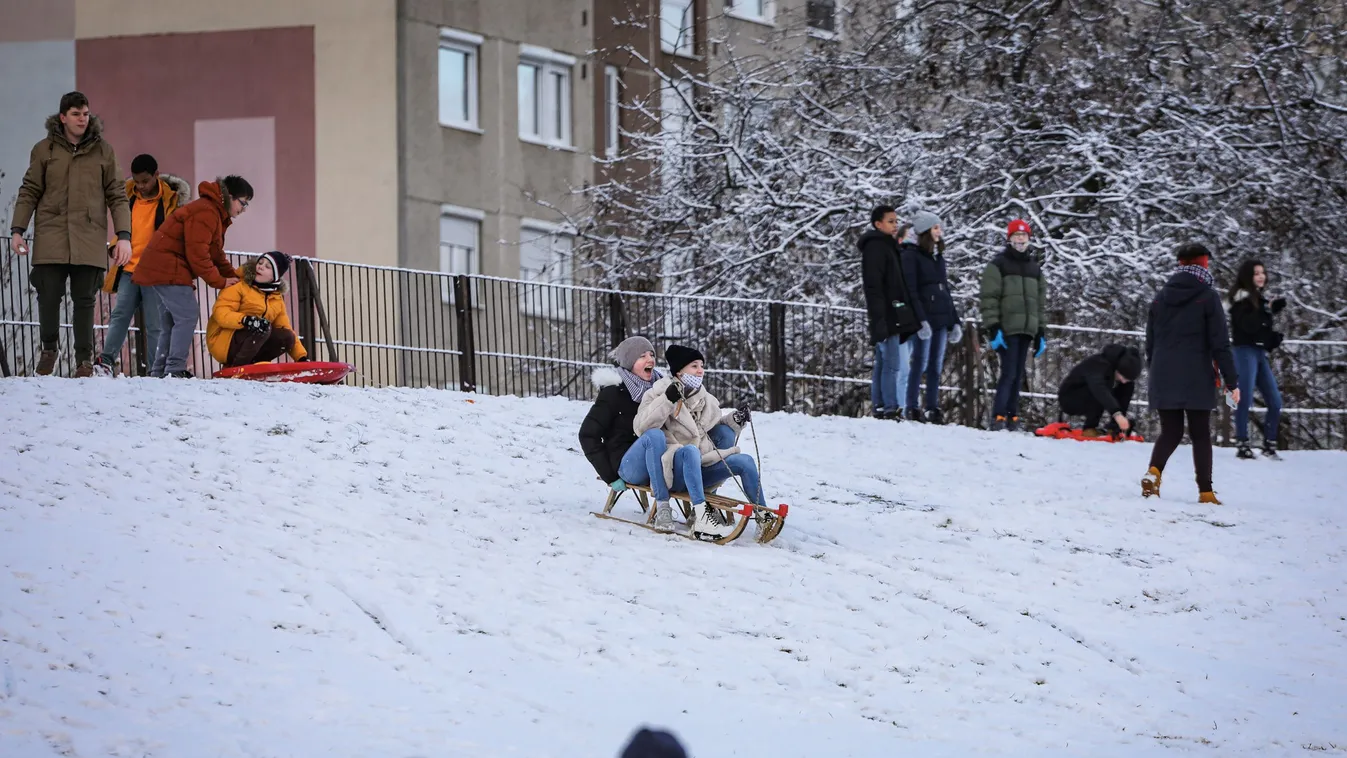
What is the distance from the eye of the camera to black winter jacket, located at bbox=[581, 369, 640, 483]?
40.5ft

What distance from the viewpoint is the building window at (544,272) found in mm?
21734

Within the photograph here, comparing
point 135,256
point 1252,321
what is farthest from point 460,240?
point 1252,321

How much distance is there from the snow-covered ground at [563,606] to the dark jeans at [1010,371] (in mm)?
3475

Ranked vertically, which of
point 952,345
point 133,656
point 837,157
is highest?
point 837,157

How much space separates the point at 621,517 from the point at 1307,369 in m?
13.2

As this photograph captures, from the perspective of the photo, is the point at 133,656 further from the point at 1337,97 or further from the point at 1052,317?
the point at 1337,97

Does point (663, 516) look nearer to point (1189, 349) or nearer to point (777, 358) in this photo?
point (1189, 349)

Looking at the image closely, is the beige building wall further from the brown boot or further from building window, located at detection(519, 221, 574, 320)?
the brown boot

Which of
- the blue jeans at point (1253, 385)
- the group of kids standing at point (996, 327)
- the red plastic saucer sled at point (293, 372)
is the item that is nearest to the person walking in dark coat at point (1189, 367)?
the group of kids standing at point (996, 327)

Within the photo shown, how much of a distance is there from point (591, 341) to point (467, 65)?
55.1 feet

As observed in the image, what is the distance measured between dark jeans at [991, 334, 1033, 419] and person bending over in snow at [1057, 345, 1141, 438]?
0.68m

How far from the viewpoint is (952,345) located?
72.9 feet

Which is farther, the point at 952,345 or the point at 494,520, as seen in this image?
the point at 952,345

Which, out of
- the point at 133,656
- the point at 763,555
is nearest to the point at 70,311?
the point at 763,555
